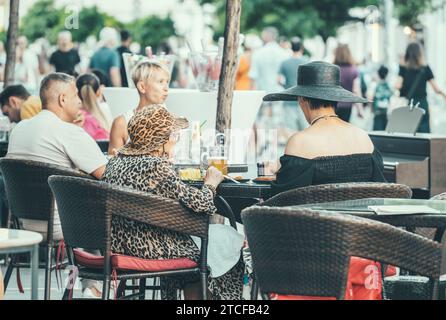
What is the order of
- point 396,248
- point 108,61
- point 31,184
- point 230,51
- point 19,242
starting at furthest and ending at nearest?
point 108,61 → point 230,51 → point 31,184 → point 396,248 → point 19,242

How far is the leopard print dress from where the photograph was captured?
5.70 m

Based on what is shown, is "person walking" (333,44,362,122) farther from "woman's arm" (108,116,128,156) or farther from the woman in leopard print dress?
the woman in leopard print dress

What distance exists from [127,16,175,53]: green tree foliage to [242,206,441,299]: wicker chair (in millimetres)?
42176

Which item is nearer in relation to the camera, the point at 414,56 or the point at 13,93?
the point at 13,93

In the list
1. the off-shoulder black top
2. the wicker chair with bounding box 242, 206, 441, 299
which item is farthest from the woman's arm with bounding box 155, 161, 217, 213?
the wicker chair with bounding box 242, 206, 441, 299

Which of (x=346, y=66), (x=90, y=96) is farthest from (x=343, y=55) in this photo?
(x=90, y=96)

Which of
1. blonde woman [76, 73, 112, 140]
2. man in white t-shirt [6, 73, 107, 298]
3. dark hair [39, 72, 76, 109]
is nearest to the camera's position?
man in white t-shirt [6, 73, 107, 298]

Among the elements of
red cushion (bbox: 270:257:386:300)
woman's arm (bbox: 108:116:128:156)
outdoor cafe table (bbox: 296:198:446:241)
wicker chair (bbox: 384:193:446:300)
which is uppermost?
woman's arm (bbox: 108:116:128:156)

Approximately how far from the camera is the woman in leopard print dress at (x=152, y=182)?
5.70 meters

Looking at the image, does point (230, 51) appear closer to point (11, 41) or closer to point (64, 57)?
point (11, 41)

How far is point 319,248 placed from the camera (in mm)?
4566

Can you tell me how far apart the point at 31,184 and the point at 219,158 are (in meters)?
1.07

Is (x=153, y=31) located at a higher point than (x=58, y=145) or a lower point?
higher
